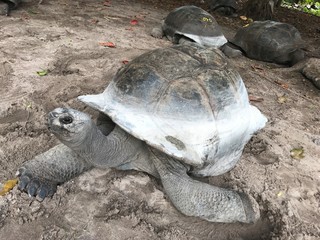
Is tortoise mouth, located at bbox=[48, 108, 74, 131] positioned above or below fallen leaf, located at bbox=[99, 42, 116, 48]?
above

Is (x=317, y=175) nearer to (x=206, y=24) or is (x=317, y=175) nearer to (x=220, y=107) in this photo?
(x=220, y=107)

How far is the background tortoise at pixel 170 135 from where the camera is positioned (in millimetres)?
1998

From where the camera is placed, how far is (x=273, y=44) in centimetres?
496

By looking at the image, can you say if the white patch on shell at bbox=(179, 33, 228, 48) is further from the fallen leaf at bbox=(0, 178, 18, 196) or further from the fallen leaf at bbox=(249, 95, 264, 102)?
the fallen leaf at bbox=(0, 178, 18, 196)

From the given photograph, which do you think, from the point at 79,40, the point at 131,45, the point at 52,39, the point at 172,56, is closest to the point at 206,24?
the point at 131,45

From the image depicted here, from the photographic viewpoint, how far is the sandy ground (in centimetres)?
192

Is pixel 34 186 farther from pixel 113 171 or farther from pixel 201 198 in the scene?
pixel 201 198

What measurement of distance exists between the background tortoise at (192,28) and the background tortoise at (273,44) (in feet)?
1.32

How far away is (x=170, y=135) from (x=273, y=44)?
3495 mm

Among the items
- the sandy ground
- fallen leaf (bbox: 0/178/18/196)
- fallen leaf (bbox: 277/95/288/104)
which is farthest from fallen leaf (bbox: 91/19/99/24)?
fallen leaf (bbox: 0/178/18/196)

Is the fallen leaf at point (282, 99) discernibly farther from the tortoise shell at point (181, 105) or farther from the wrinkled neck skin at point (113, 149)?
the wrinkled neck skin at point (113, 149)

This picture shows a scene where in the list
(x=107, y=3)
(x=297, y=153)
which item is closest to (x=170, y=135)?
(x=297, y=153)

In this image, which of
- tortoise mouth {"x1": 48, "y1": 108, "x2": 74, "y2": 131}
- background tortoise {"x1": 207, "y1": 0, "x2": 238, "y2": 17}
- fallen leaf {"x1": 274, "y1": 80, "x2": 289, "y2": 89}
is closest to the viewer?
tortoise mouth {"x1": 48, "y1": 108, "x2": 74, "y2": 131}

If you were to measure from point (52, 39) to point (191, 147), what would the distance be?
3.04 m
